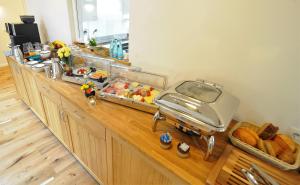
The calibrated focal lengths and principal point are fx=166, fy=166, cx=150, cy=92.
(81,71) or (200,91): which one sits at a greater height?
(200,91)

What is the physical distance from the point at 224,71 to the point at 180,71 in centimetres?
29

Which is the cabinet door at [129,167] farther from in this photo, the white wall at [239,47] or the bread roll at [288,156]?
the white wall at [239,47]

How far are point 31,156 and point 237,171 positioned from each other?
1.84 meters

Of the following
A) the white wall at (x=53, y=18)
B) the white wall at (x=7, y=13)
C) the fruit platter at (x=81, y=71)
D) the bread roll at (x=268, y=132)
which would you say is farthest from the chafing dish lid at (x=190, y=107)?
the white wall at (x=7, y=13)

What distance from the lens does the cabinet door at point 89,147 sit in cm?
114

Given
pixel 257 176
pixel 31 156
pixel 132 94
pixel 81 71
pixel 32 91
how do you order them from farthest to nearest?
pixel 32 91
pixel 31 156
pixel 81 71
pixel 132 94
pixel 257 176

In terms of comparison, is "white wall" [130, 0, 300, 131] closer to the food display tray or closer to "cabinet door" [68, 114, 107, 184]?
the food display tray

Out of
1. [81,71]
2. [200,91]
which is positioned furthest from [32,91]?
[200,91]

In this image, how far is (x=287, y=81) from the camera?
0.82m

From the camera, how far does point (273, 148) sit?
0.75 metres

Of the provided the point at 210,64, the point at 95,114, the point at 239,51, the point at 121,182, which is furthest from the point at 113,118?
the point at 239,51

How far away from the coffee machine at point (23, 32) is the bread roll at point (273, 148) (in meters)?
2.53

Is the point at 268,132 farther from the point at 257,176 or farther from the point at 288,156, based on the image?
the point at 257,176

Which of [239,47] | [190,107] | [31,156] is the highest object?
[239,47]
